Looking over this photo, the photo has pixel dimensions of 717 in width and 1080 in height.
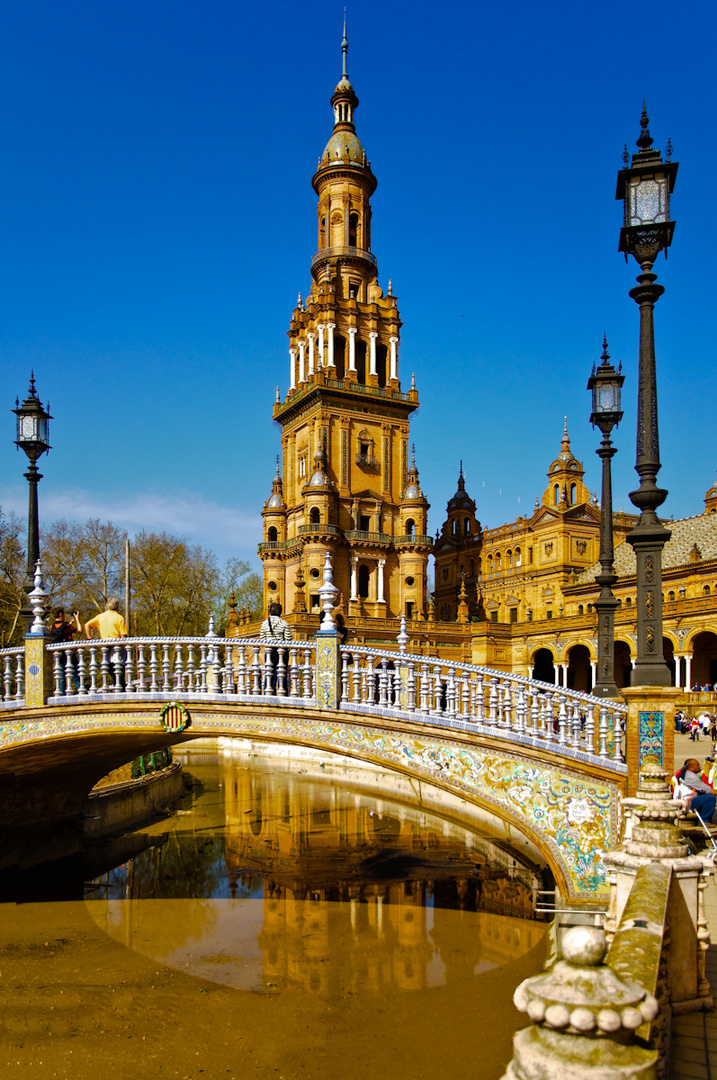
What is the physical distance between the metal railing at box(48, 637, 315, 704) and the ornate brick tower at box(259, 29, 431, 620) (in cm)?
3706

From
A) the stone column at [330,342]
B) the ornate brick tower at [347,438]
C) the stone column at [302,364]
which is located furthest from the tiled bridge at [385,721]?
the stone column at [302,364]

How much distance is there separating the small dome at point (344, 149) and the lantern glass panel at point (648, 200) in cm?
5713

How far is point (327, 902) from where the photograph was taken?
14.1 m

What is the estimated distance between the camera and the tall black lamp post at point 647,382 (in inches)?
310

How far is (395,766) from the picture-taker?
10.6 m

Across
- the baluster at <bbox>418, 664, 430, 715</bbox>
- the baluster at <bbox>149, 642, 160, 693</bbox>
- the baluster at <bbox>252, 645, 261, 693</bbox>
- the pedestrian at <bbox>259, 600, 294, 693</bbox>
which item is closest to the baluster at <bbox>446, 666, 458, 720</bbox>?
the baluster at <bbox>418, 664, 430, 715</bbox>

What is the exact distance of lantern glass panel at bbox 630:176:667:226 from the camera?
27.2ft

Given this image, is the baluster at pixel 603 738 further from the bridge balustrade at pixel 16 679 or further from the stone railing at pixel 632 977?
the bridge balustrade at pixel 16 679

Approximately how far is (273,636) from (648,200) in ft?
24.8

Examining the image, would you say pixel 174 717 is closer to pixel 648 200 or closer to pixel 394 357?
pixel 648 200

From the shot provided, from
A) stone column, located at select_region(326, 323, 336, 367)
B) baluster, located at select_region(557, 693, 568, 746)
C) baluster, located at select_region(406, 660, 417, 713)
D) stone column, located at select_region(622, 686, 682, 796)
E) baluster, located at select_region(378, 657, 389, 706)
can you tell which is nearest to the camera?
stone column, located at select_region(622, 686, 682, 796)

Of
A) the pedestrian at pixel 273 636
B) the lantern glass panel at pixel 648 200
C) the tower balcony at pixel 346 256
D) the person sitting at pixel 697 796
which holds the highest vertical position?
the tower balcony at pixel 346 256

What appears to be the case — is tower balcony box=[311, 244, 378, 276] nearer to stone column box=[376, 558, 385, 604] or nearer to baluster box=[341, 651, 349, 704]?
stone column box=[376, 558, 385, 604]

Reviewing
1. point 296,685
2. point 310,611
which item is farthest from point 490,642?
point 296,685
